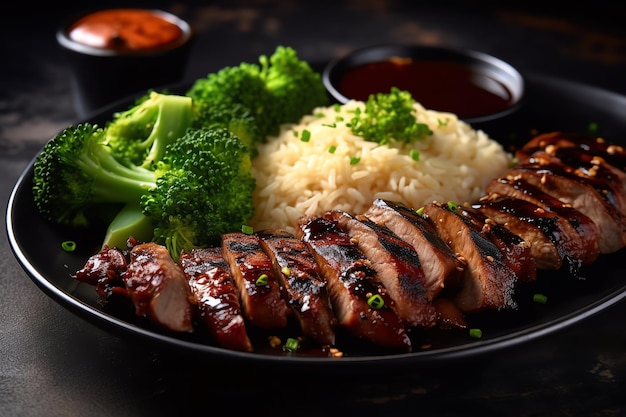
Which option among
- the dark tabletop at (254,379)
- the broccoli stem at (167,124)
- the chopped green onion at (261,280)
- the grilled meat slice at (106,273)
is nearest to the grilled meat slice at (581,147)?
the dark tabletop at (254,379)

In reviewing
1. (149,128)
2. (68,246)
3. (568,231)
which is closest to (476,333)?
(568,231)

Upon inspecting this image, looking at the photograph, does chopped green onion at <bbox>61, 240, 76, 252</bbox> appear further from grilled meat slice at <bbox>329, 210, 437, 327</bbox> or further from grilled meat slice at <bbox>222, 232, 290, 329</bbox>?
grilled meat slice at <bbox>329, 210, 437, 327</bbox>

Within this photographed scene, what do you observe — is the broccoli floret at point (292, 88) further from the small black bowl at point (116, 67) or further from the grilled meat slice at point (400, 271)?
the grilled meat slice at point (400, 271)

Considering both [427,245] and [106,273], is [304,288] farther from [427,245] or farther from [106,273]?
[106,273]

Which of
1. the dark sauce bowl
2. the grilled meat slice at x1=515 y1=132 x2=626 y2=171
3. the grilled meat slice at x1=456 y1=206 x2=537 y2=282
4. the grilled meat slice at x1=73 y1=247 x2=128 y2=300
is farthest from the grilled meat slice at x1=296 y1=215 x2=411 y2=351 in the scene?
the dark sauce bowl

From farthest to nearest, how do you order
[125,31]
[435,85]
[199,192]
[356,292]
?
1. [125,31]
2. [435,85]
3. [199,192]
4. [356,292]

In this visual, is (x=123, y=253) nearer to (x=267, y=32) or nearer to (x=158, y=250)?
(x=158, y=250)

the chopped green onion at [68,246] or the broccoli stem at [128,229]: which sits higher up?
the broccoli stem at [128,229]
